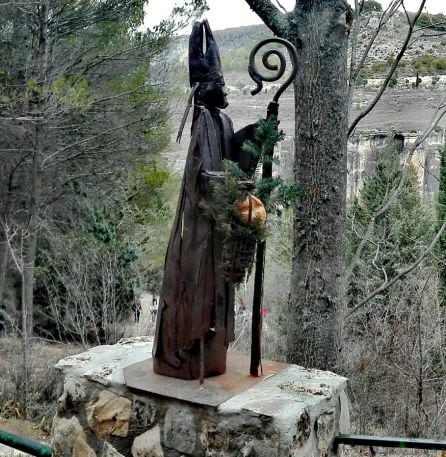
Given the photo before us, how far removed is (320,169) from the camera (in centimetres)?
438

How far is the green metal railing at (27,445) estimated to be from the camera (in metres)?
1.58

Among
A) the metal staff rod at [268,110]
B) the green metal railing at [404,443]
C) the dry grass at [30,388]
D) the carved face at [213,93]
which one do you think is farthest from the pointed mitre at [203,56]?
the dry grass at [30,388]

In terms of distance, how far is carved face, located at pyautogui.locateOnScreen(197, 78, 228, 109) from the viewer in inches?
102

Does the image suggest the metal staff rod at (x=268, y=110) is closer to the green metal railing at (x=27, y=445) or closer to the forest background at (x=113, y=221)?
the green metal railing at (x=27, y=445)

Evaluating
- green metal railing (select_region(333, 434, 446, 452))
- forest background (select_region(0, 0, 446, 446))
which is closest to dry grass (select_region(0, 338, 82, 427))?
forest background (select_region(0, 0, 446, 446))

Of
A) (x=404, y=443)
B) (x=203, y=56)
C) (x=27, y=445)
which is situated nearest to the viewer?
(x=27, y=445)

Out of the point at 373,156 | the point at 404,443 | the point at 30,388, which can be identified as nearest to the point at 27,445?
the point at 404,443

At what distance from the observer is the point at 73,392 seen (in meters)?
2.81

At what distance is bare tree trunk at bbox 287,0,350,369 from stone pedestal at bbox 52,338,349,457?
1.55 meters

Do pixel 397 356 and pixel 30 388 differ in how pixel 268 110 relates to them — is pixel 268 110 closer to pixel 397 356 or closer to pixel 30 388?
pixel 397 356

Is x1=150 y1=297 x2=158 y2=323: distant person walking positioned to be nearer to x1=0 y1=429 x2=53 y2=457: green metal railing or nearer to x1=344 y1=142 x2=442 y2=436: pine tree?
x1=344 y1=142 x2=442 y2=436: pine tree

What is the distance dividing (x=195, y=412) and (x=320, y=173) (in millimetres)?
2449

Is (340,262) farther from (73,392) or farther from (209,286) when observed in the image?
(73,392)

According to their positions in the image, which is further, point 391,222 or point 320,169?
point 391,222
